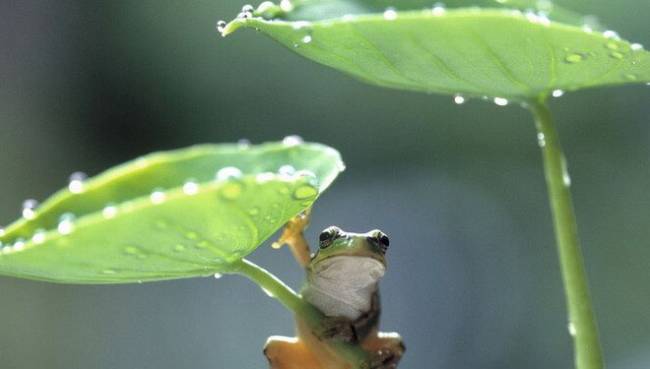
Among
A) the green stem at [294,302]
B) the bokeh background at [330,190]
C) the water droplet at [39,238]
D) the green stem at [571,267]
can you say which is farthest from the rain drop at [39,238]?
the bokeh background at [330,190]

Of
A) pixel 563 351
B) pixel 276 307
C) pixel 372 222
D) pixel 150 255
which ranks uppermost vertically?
pixel 372 222

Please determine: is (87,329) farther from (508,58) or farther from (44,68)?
(508,58)

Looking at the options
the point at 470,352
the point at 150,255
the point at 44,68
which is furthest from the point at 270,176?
the point at 44,68

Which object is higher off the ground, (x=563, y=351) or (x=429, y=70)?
(x=563, y=351)

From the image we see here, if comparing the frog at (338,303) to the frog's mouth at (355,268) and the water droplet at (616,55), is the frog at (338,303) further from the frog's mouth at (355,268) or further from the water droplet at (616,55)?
the water droplet at (616,55)

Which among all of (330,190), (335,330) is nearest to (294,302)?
(335,330)

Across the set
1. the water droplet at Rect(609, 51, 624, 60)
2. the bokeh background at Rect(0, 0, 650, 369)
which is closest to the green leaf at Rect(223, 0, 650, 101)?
the water droplet at Rect(609, 51, 624, 60)

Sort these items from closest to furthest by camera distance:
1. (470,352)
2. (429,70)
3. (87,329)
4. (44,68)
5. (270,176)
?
(270,176)
(429,70)
(470,352)
(87,329)
(44,68)

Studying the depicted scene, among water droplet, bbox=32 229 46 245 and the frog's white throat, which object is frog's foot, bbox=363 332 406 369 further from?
water droplet, bbox=32 229 46 245
